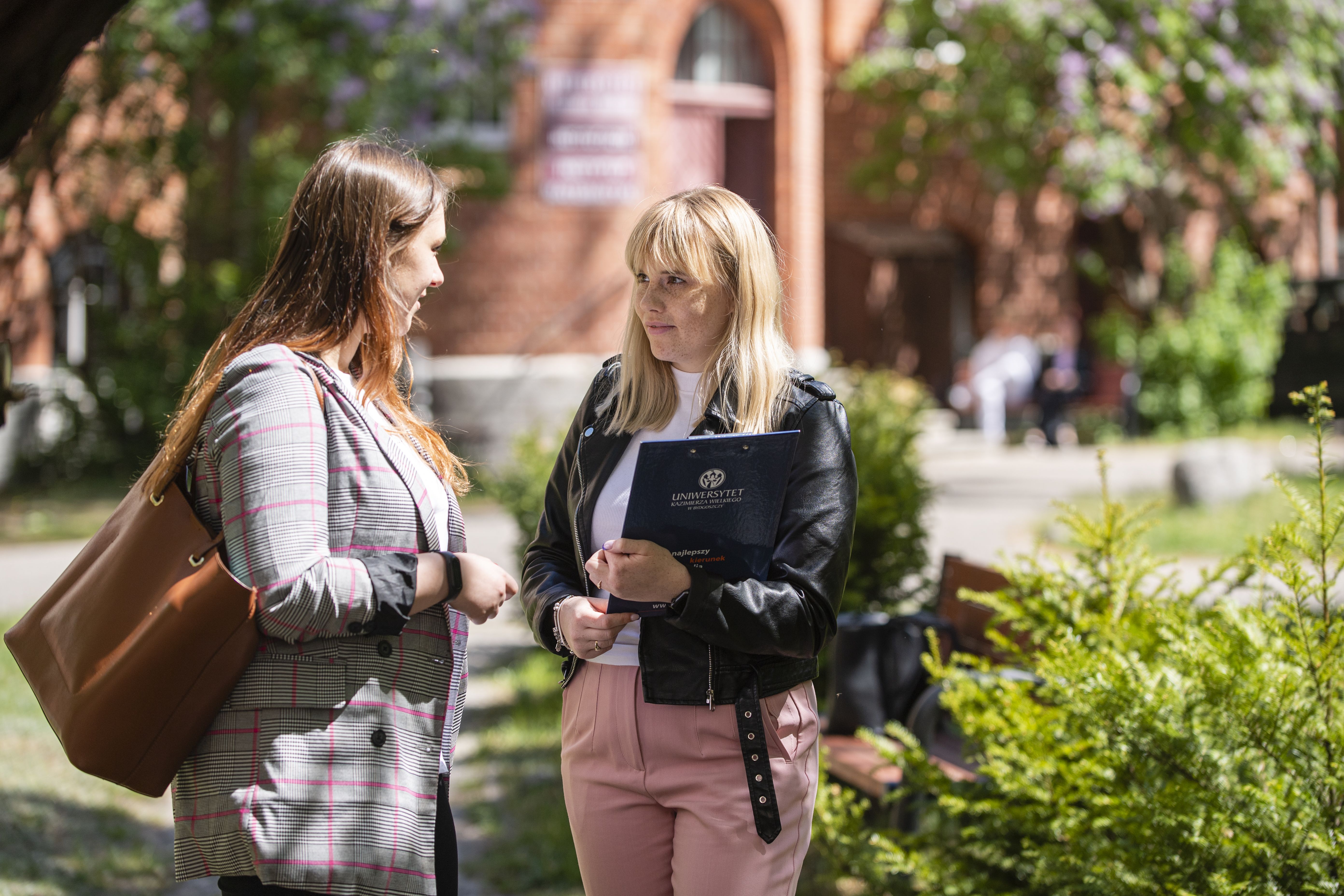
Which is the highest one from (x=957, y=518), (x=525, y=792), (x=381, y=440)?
(x=381, y=440)

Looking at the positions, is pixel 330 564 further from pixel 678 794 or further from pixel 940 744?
pixel 940 744

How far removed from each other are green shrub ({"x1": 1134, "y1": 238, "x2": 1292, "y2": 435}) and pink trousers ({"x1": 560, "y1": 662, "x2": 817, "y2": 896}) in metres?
16.8

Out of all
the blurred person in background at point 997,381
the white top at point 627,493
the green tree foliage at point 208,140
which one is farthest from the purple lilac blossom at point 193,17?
the white top at point 627,493

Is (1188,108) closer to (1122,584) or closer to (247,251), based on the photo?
(247,251)

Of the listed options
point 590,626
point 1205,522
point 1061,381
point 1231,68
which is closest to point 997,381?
point 1061,381

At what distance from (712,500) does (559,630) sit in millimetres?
455

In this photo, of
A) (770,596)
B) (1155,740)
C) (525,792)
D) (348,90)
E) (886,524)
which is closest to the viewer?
(770,596)

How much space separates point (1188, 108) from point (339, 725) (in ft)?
→ 57.6

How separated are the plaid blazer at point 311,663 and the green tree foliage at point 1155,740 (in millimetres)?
1614

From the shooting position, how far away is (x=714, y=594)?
7.26 ft

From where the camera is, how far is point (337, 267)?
87.7 inches

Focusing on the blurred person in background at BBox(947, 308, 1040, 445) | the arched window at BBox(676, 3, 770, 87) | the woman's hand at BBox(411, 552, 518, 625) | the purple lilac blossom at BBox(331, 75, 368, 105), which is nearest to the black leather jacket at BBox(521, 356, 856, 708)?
the woman's hand at BBox(411, 552, 518, 625)

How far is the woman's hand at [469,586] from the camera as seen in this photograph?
216cm

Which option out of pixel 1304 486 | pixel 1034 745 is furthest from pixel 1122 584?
pixel 1304 486
